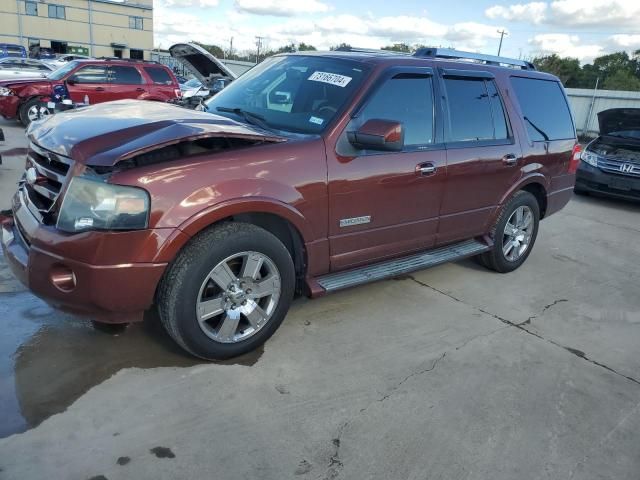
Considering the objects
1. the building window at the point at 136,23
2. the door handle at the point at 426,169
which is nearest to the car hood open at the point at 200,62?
the door handle at the point at 426,169

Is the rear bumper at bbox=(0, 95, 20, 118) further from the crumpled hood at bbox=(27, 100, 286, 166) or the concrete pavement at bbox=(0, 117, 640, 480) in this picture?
the crumpled hood at bbox=(27, 100, 286, 166)

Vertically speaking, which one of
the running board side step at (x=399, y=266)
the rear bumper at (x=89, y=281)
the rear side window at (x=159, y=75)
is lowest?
the running board side step at (x=399, y=266)

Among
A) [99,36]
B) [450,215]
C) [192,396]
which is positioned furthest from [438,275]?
[99,36]

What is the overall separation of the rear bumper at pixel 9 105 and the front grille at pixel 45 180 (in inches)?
397

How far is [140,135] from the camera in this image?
9.37ft

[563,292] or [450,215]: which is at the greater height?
[450,215]

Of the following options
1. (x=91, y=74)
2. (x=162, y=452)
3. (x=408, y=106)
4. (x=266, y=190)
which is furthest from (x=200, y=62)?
(x=162, y=452)

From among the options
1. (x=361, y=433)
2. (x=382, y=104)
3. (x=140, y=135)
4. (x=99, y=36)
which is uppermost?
(x=99, y=36)

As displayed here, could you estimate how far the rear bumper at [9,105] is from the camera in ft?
38.2

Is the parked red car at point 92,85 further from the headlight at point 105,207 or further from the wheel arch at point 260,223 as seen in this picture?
the headlight at point 105,207

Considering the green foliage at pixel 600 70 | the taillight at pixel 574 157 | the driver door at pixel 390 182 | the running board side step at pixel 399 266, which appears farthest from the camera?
the green foliage at pixel 600 70

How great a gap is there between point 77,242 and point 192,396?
41.3 inches

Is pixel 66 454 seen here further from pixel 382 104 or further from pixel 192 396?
pixel 382 104

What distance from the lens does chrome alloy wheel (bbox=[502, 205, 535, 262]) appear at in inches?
204
